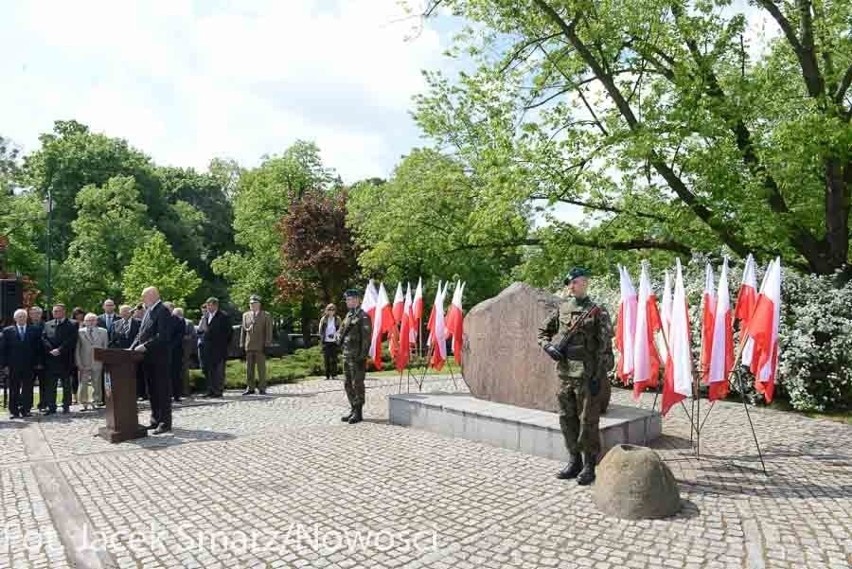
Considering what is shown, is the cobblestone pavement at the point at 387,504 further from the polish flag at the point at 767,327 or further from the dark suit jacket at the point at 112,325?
the dark suit jacket at the point at 112,325

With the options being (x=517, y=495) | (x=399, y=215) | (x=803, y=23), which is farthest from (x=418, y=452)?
(x=399, y=215)

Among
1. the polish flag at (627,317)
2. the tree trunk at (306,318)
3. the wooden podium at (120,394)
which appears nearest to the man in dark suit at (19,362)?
the wooden podium at (120,394)

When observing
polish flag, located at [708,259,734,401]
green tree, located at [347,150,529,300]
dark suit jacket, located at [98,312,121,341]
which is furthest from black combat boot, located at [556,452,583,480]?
green tree, located at [347,150,529,300]

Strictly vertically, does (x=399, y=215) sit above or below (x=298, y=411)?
above

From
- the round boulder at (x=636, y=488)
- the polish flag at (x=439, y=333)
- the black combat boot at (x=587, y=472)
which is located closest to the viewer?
the round boulder at (x=636, y=488)

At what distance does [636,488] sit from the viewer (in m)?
5.71

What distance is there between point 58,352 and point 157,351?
3380 mm

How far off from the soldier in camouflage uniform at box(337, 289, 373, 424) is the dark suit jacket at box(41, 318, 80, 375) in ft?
18.7

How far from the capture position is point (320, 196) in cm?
3198

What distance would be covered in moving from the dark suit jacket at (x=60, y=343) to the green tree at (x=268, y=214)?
23.5 metres

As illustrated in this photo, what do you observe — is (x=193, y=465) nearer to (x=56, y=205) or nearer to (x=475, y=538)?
(x=475, y=538)

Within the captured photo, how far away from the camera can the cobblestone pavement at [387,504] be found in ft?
16.1

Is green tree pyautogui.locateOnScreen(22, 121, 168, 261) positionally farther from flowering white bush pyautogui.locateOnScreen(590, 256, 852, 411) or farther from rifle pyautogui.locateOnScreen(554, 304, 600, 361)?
rifle pyautogui.locateOnScreen(554, 304, 600, 361)

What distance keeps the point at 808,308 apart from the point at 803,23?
19.0 ft
